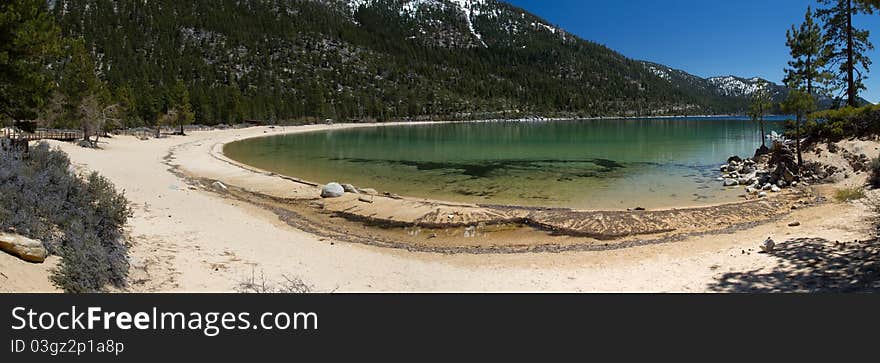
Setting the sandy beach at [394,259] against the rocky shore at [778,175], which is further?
the rocky shore at [778,175]

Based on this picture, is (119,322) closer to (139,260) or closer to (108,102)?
(139,260)

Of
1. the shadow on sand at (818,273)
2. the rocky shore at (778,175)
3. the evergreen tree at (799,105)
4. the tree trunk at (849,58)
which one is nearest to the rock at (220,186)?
the shadow on sand at (818,273)

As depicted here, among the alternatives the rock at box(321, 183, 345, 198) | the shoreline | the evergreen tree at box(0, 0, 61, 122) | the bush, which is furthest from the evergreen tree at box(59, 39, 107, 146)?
the bush

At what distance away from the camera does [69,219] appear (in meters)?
9.24

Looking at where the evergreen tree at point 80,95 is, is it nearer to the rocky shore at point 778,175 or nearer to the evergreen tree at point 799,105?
the rocky shore at point 778,175

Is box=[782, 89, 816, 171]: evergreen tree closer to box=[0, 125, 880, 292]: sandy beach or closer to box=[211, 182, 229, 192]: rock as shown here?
box=[0, 125, 880, 292]: sandy beach

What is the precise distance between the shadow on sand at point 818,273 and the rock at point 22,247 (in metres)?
11.7

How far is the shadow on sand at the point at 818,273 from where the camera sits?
Answer: 8461mm

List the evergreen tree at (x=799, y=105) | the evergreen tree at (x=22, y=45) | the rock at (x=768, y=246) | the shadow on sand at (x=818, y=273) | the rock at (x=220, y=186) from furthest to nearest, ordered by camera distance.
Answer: the evergreen tree at (x=799, y=105) → the rock at (x=220, y=186) → the evergreen tree at (x=22, y=45) → the rock at (x=768, y=246) → the shadow on sand at (x=818, y=273)

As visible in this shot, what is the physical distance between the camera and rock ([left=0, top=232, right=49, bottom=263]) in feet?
23.0

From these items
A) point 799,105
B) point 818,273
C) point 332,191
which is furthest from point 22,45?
point 799,105

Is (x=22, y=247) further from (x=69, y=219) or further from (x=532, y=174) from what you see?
(x=532, y=174)

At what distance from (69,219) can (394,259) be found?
7143 millimetres

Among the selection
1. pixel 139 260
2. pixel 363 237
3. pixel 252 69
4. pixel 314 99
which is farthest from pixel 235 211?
pixel 252 69
